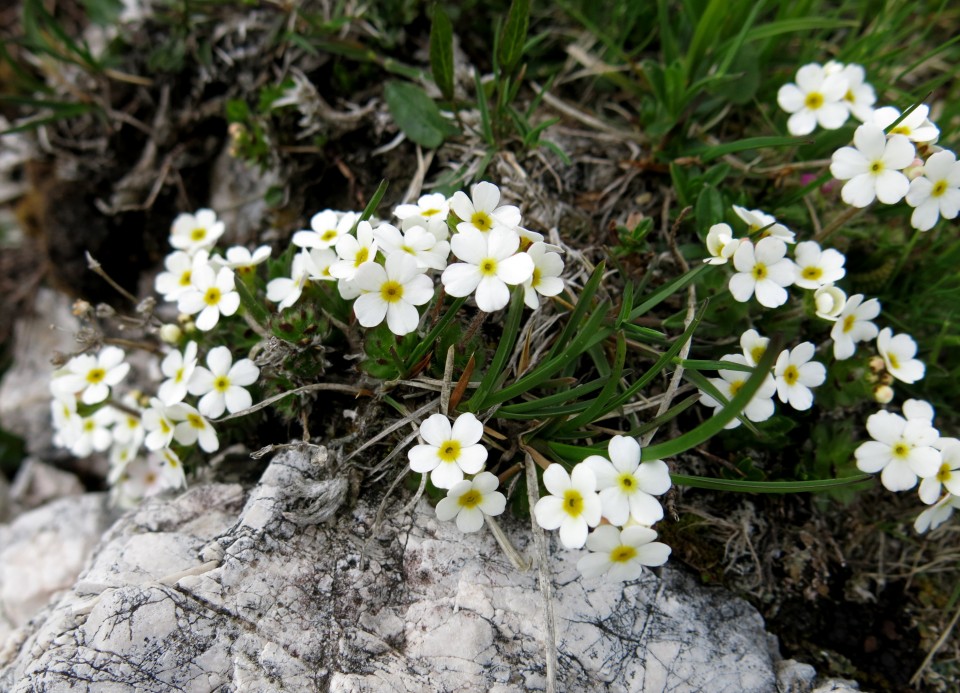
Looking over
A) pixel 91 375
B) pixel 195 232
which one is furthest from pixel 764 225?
→ pixel 91 375

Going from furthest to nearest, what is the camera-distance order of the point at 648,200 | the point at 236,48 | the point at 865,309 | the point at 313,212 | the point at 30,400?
the point at 30,400 < the point at 236,48 < the point at 313,212 < the point at 648,200 < the point at 865,309

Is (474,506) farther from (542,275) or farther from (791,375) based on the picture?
(791,375)

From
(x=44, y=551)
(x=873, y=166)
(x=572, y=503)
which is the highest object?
(x=873, y=166)

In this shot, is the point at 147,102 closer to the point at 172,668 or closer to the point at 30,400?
the point at 30,400

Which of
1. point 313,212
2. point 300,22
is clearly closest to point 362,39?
point 300,22

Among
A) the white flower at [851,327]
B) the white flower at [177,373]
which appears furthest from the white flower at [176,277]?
the white flower at [851,327]
